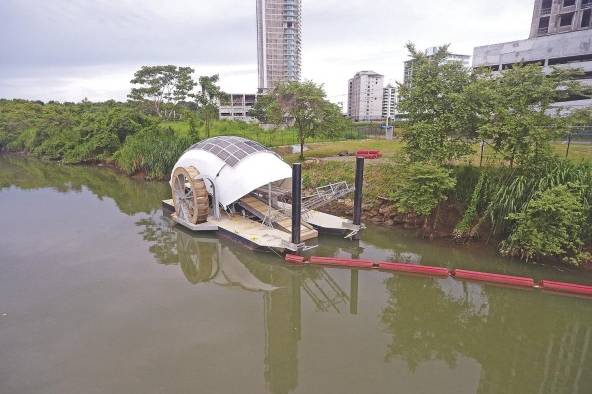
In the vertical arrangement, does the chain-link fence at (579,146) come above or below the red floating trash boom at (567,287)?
above

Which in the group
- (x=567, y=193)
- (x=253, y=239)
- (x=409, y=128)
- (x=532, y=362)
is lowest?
(x=532, y=362)

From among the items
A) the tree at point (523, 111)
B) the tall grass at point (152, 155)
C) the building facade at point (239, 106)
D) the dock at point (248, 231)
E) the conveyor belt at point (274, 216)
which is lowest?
the dock at point (248, 231)

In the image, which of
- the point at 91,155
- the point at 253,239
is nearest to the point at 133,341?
the point at 253,239

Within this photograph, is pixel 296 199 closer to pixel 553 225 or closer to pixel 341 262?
pixel 341 262

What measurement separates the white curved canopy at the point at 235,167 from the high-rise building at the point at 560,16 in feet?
147

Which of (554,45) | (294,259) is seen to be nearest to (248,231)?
(294,259)

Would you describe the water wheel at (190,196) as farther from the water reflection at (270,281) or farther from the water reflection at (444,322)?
the water reflection at (444,322)

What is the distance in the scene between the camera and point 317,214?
16781 millimetres

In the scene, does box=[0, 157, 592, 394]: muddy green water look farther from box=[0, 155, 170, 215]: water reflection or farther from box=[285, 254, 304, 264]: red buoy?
box=[0, 155, 170, 215]: water reflection

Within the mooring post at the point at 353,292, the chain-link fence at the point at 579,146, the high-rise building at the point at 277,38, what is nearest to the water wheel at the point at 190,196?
the mooring post at the point at 353,292

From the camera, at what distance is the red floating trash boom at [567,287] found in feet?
34.9

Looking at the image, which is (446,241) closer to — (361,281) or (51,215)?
(361,281)

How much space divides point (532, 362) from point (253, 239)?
921cm

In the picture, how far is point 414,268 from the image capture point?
39.8 feet
